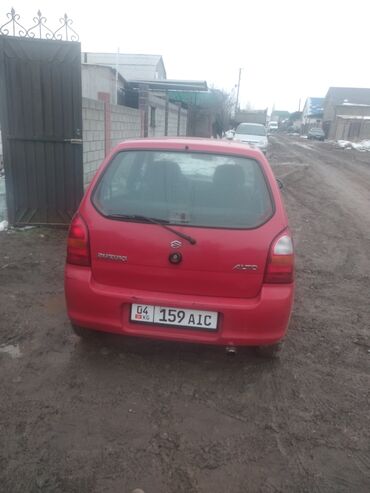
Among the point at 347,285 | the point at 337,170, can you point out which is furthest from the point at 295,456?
the point at 337,170

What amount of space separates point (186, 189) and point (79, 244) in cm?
83

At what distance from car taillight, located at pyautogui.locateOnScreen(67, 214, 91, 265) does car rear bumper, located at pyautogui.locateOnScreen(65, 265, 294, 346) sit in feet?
0.19

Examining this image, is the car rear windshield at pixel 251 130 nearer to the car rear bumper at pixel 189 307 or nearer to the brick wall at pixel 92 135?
the brick wall at pixel 92 135

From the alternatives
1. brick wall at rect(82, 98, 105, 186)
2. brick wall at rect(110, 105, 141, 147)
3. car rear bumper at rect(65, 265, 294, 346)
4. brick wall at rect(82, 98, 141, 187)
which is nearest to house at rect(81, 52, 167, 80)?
brick wall at rect(110, 105, 141, 147)

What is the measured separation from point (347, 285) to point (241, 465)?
3300 millimetres

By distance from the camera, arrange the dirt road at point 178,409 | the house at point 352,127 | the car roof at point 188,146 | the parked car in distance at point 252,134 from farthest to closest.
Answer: the house at point 352,127
the parked car in distance at point 252,134
the car roof at point 188,146
the dirt road at point 178,409

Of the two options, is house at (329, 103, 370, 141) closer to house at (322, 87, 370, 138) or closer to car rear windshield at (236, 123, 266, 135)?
house at (322, 87, 370, 138)

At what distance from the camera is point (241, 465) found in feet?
7.64

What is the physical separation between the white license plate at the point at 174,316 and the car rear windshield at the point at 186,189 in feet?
1.92

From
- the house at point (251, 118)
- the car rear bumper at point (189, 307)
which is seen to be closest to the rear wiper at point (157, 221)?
the car rear bumper at point (189, 307)

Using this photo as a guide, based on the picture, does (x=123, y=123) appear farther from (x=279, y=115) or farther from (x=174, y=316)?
(x=279, y=115)

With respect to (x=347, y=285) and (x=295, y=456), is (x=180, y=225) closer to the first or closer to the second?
(x=295, y=456)

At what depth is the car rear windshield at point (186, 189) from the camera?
294 cm

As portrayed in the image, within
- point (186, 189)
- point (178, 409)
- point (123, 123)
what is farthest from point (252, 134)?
point (178, 409)
